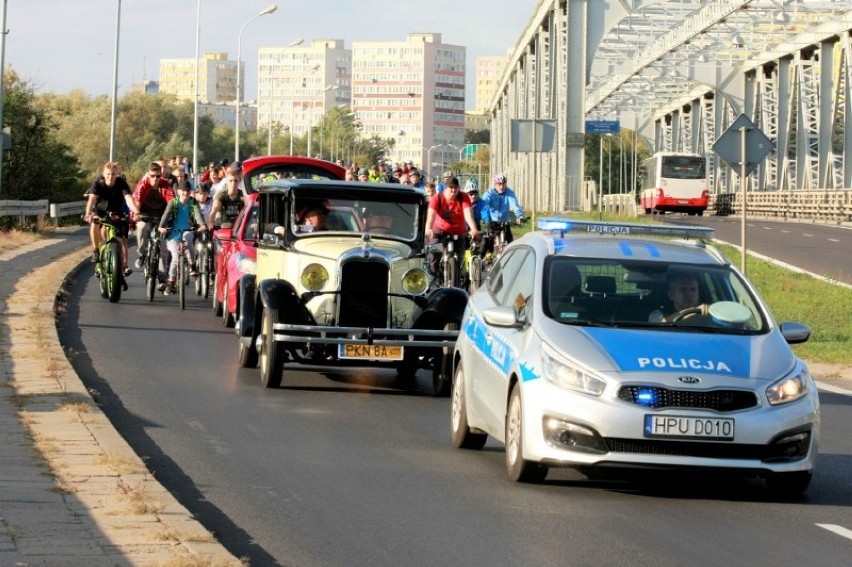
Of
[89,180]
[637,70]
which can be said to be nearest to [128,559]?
[89,180]

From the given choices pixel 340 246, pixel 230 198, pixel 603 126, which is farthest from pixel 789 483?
pixel 603 126

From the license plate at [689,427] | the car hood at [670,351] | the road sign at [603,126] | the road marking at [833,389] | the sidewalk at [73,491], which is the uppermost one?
the road sign at [603,126]

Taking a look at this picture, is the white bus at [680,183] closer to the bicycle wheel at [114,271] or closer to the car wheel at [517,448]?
the bicycle wheel at [114,271]

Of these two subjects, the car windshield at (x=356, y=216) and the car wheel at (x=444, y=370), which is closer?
the car wheel at (x=444, y=370)

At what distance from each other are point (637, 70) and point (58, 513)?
239 ft

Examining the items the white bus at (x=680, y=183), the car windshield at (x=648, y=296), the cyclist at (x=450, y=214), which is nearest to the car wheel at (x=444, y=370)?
the car windshield at (x=648, y=296)

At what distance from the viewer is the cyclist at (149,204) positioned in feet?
83.6

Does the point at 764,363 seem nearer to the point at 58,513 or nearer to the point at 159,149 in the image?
the point at 58,513

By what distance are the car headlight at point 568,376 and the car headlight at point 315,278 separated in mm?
5587

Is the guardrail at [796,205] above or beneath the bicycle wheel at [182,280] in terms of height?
above

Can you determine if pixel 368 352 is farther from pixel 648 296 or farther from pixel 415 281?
pixel 648 296

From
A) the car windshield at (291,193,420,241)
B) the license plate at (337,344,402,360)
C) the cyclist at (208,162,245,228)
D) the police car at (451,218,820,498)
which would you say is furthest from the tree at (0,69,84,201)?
the police car at (451,218,820,498)

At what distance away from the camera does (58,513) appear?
7789 mm

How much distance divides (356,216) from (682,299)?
19.6ft
